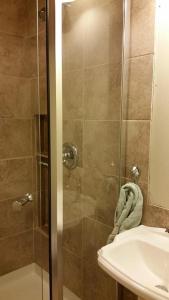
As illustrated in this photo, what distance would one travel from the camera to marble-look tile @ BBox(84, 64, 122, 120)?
1279 mm

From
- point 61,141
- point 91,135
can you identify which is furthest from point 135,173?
point 61,141

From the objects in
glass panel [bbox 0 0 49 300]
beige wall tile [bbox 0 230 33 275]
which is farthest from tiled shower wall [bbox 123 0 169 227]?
beige wall tile [bbox 0 230 33 275]

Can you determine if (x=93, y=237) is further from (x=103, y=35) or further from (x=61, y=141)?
(x=103, y=35)

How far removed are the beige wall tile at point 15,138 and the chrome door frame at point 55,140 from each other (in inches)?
35.1

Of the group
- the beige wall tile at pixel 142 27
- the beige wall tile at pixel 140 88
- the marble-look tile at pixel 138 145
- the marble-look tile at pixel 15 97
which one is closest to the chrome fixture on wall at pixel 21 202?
the marble-look tile at pixel 15 97

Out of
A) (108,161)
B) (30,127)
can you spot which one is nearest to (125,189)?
(108,161)

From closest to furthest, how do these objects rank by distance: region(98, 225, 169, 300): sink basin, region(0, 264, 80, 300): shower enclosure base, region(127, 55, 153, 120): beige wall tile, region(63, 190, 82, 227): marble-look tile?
1. region(98, 225, 169, 300): sink basin
2. region(63, 190, 82, 227): marble-look tile
3. region(127, 55, 153, 120): beige wall tile
4. region(0, 264, 80, 300): shower enclosure base

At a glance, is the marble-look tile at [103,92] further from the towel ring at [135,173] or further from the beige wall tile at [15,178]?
the beige wall tile at [15,178]

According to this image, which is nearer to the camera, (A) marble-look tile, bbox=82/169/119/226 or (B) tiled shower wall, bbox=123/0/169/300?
(B) tiled shower wall, bbox=123/0/169/300

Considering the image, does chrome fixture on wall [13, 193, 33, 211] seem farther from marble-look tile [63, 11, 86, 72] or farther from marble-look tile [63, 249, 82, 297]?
marble-look tile [63, 11, 86, 72]

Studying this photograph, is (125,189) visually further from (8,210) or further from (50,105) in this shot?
(8,210)

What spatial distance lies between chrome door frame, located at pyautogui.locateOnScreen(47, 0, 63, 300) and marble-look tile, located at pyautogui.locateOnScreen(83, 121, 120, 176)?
0.30 meters

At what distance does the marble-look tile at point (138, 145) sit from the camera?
130 cm

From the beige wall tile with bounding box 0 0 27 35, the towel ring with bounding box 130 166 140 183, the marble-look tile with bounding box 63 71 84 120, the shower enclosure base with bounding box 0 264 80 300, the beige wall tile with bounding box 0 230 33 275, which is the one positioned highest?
the beige wall tile with bounding box 0 0 27 35
